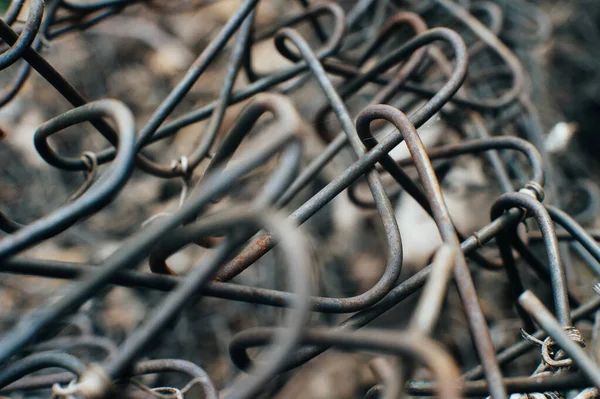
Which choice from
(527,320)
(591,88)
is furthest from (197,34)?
(527,320)

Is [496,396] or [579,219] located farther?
[579,219]

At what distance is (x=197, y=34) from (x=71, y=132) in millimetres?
382

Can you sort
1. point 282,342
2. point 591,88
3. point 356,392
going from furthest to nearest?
point 591,88
point 356,392
point 282,342

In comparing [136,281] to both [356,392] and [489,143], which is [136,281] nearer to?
[489,143]

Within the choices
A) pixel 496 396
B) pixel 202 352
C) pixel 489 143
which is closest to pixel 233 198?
pixel 202 352

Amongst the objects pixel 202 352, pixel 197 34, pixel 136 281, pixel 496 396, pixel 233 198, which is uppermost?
pixel 197 34

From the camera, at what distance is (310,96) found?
963mm

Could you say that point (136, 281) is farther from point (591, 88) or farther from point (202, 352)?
point (591, 88)

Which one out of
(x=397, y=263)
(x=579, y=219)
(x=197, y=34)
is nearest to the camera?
(x=397, y=263)

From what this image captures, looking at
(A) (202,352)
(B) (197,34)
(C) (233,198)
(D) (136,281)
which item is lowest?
(D) (136,281)

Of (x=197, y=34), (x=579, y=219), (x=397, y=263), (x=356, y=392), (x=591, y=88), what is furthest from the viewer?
(x=197, y=34)

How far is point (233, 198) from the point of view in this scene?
795 mm

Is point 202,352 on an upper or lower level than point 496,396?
upper

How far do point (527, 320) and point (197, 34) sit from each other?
977 millimetres
